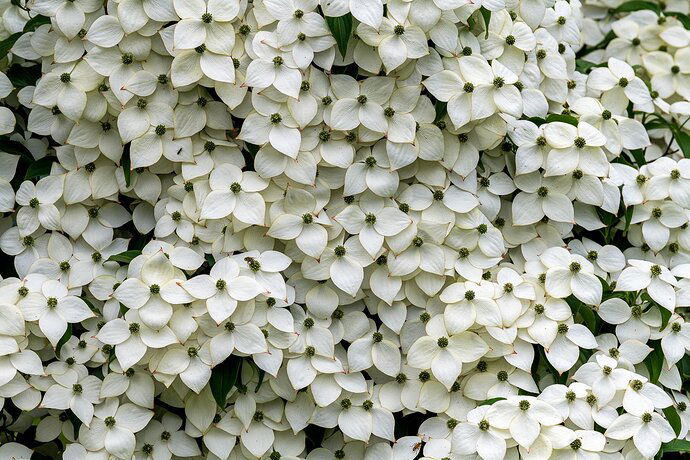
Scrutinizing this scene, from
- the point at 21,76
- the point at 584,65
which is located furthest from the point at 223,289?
the point at 584,65

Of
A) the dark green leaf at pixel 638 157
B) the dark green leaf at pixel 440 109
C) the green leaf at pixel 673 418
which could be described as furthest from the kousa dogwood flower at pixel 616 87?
the green leaf at pixel 673 418

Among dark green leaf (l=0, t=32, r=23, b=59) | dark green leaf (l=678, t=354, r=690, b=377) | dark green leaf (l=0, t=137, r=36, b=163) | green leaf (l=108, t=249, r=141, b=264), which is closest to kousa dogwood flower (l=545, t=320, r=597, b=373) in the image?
dark green leaf (l=678, t=354, r=690, b=377)

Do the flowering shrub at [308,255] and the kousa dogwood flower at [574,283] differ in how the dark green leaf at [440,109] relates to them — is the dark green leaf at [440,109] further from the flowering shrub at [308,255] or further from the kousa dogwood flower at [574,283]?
the kousa dogwood flower at [574,283]

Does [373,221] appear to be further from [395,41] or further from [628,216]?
[628,216]

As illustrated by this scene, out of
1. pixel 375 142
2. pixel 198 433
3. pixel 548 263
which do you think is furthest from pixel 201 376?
pixel 548 263

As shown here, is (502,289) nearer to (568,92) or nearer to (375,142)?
(375,142)

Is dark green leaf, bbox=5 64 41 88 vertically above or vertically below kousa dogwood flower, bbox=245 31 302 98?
below

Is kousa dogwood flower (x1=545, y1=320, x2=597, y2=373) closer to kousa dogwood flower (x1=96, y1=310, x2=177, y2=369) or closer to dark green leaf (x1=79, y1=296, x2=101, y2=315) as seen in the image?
kousa dogwood flower (x1=96, y1=310, x2=177, y2=369)

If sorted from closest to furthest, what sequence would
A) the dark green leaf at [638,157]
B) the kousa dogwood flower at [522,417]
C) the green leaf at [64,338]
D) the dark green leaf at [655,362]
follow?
the kousa dogwood flower at [522,417] < the green leaf at [64,338] < the dark green leaf at [655,362] < the dark green leaf at [638,157]
